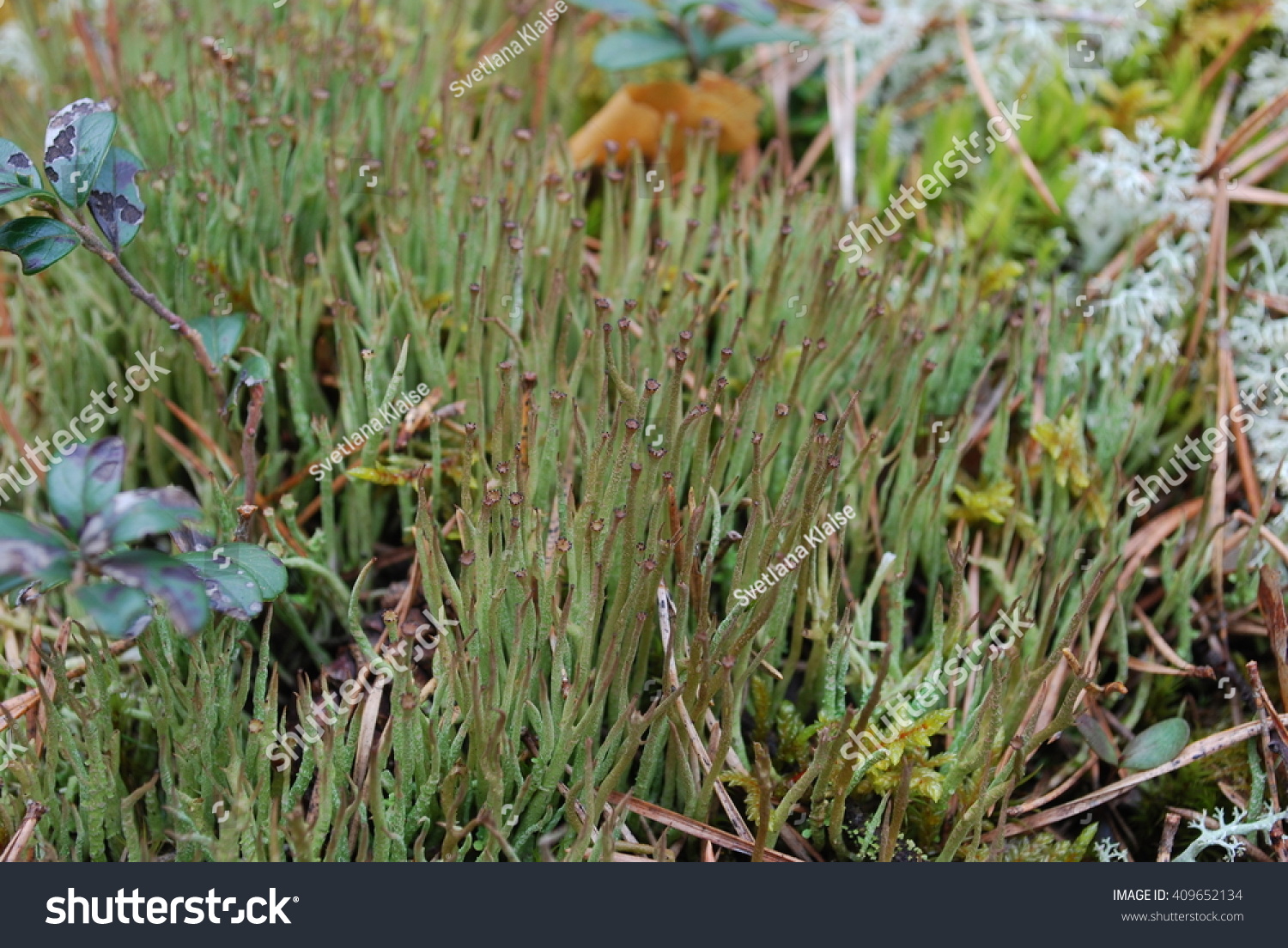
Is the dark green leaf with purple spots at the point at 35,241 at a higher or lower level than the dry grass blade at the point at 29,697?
higher

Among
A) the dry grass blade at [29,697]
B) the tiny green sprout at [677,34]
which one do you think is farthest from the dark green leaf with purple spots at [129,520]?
the tiny green sprout at [677,34]

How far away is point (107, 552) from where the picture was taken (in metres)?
1.35

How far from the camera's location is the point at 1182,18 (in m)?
2.59

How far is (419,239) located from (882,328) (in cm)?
87

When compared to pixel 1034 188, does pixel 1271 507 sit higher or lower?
lower

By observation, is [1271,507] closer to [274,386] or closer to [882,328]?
[882,328]

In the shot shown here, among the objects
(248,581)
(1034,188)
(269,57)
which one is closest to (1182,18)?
(1034,188)

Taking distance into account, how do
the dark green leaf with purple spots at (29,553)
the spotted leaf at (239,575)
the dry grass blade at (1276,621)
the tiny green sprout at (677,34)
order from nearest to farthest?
the dark green leaf with purple spots at (29,553)
the spotted leaf at (239,575)
the dry grass blade at (1276,621)
the tiny green sprout at (677,34)

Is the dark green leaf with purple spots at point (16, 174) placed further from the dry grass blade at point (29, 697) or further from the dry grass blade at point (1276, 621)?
the dry grass blade at point (1276, 621)

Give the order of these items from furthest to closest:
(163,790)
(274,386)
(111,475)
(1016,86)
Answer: (1016,86)
(274,386)
(163,790)
(111,475)

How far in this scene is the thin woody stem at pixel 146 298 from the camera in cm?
152

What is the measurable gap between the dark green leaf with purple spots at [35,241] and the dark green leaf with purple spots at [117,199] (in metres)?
0.07

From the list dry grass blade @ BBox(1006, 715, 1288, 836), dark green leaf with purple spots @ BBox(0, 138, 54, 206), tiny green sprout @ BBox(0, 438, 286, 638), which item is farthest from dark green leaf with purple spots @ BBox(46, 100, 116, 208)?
dry grass blade @ BBox(1006, 715, 1288, 836)

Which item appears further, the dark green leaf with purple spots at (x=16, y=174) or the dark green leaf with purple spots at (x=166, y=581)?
the dark green leaf with purple spots at (x=16, y=174)
